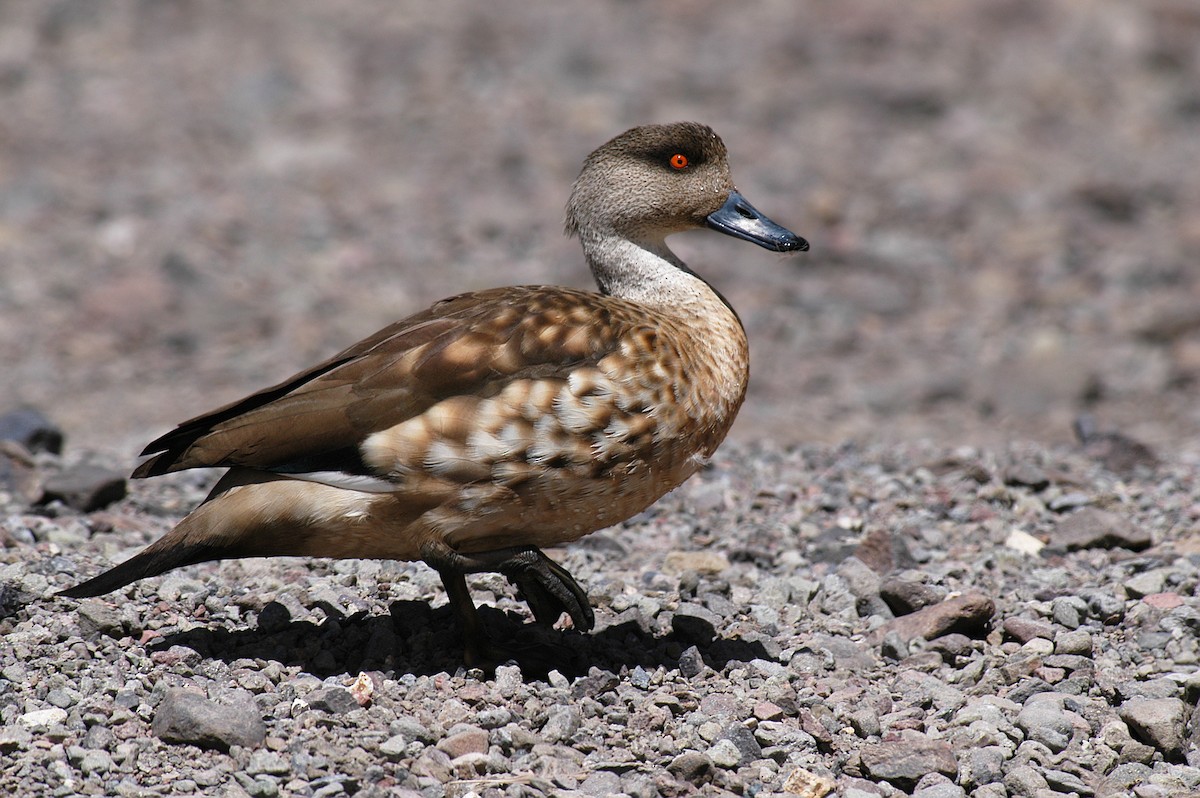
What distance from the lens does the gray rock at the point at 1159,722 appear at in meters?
4.87

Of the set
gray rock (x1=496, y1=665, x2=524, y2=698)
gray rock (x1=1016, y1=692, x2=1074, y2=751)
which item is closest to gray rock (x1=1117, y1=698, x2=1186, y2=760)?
gray rock (x1=1016, y1=692, x2=1074, y2=751)

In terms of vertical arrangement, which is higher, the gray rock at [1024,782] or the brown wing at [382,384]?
the brown wing at [382,384]

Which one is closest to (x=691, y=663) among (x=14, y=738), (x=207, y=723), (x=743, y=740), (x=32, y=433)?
(x=743, y=740)

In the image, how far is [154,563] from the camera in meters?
5.07

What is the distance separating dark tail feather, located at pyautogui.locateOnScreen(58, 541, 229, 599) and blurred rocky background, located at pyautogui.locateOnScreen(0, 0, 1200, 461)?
14.0 ft

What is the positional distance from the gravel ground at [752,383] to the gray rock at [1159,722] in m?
0.02

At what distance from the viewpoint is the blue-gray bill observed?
6184mm

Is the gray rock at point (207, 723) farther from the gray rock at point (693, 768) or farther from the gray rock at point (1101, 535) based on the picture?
the gray rock at point (1101, 535)

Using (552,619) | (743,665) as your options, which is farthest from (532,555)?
(743,665)

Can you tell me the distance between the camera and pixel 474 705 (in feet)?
16.5

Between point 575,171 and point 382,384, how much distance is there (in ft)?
29.4

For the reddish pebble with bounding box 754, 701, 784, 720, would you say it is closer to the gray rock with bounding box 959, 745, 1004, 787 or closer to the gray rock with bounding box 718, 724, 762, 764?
the gray rock with bounding box 718, 724, 762, 764

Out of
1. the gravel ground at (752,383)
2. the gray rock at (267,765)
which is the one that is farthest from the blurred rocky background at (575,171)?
the gray rock at (267,765)

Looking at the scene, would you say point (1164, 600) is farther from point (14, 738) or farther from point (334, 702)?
point (14, 738)
